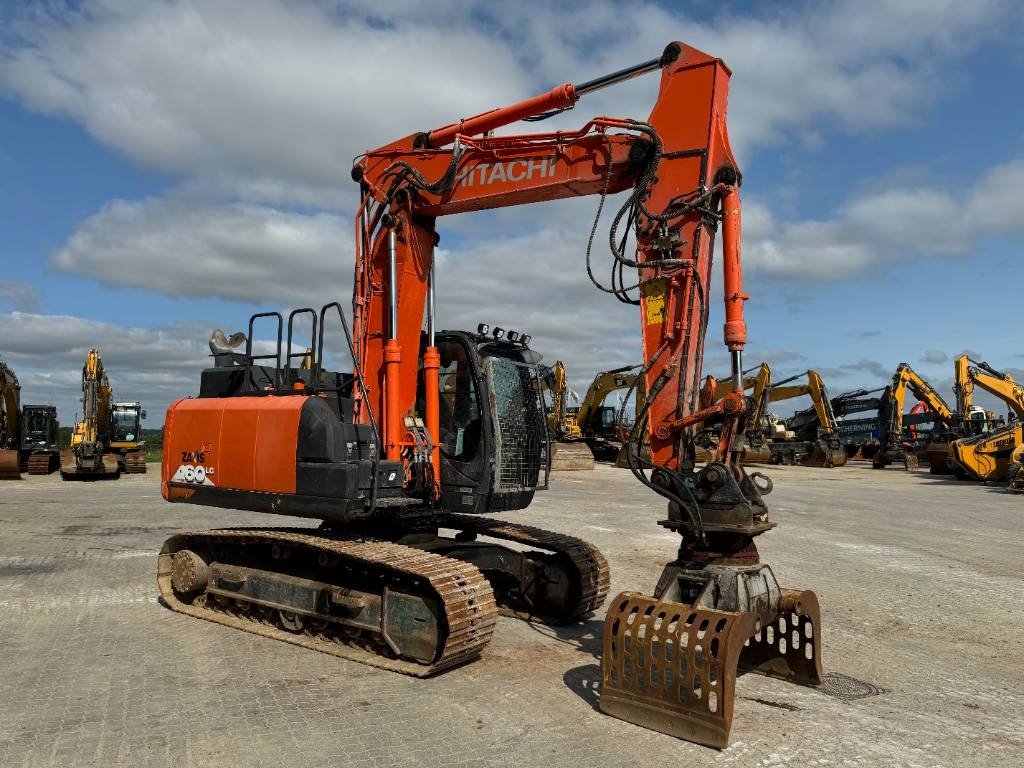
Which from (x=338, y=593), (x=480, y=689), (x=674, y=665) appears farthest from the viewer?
(x=338, y=593)

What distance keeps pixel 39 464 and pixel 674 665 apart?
2964cm

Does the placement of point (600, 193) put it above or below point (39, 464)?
above

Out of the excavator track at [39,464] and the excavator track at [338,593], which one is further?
the excavator track at [39,464]

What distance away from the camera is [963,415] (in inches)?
1244

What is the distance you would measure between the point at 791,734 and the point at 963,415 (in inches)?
1219

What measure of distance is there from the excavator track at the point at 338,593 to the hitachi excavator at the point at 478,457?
2 centimetres

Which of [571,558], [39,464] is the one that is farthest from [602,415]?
[571,558]

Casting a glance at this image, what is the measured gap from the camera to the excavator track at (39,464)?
28.7 metres

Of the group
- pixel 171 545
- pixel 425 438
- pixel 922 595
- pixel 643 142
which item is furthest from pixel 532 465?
pixel 922 595

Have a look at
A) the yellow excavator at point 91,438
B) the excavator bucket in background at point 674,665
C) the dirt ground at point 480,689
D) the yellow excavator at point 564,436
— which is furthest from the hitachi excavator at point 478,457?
the yellow excavator at point 91,438

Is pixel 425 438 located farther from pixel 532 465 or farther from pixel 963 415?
pixel 963 415

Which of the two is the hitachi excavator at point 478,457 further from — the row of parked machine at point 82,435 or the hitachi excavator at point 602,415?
the hitachi excavator at point 602,415

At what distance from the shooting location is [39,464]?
28.8m

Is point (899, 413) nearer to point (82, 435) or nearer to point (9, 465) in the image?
point (82, 435)
